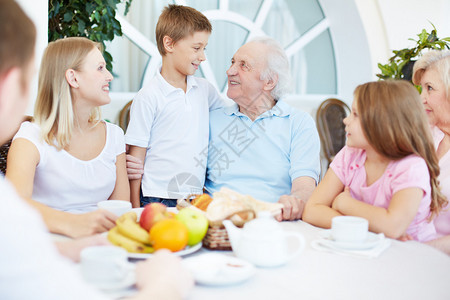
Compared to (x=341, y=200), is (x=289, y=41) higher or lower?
higher

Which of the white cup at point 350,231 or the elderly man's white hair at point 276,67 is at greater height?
the elderly man's white hair at point 276,67

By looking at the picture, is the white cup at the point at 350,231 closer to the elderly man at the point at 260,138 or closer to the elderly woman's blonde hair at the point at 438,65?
the elderly man at the point at 260,138

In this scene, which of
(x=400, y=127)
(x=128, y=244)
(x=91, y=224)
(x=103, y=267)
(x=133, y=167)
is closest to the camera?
(x=103, y=267)

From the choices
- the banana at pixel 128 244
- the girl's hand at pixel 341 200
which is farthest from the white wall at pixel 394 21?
the banana at pixel 128 244

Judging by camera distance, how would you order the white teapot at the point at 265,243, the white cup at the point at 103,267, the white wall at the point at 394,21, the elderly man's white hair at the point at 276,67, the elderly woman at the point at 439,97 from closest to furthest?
the white cup at the point at 103,267
the white teapot at the point at 265,243
the elderly woman at the point at 439,97
the elderly man's white hair at the point at 276,67
the white wall at the point at 394,21

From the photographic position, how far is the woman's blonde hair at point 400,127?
1.52 metres

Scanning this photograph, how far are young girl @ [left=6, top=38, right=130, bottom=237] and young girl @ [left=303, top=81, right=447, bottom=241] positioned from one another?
860 mm

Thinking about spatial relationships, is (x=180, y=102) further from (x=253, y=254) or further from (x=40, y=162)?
(x=253, y=254)

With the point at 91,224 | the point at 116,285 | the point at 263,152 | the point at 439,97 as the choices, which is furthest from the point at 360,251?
the point at 263,152

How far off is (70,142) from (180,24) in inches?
36.8

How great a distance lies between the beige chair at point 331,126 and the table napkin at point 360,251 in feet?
11.9

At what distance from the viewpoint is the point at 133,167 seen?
220 cm

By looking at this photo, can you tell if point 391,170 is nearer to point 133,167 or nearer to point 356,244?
point 356,244

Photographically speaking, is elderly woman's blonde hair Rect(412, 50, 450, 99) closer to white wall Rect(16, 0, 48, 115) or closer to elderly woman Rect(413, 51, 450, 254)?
elderly woman Rect(413, 51, 450, 254)
